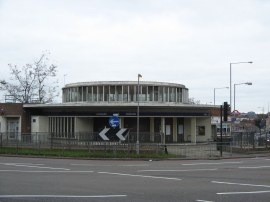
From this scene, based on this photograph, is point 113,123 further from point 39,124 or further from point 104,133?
point 39,124

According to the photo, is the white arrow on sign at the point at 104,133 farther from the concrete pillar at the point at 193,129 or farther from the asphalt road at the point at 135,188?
the concrete pillar at the point at 193,129

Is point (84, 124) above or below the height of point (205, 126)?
above

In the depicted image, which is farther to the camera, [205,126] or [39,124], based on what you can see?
[205,126]

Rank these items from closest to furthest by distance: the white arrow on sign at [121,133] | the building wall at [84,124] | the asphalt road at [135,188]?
1. the asphalt road at [135,188]
2. the white arrow on sign at [121,133]
3. the building wall at [84,124]

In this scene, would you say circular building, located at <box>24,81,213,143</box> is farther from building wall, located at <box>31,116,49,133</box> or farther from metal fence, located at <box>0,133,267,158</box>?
metal fence, located at <box>0,133,267,158</box>

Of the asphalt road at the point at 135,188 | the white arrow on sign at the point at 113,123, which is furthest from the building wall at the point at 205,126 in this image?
the asphalt road at the point at 135,188

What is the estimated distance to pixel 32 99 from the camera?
2574 inches

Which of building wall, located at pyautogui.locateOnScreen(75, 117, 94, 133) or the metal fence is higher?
building wall, located at pyautogui.locateOnScreen(75, 117, 94, 133)

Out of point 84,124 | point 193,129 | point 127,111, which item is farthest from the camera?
point 193,129

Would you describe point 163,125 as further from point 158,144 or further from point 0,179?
point 0,179

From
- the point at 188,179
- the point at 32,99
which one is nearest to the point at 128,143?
the point at 188,179

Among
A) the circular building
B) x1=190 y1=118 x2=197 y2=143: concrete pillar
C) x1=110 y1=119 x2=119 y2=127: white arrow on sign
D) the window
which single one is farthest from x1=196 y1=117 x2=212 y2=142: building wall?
x1=110 y1=119 x2=119 y2=127: white arrow on sign

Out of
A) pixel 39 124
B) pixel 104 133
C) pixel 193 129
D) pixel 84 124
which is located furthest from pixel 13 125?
pixel 104 133

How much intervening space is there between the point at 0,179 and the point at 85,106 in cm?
3095
